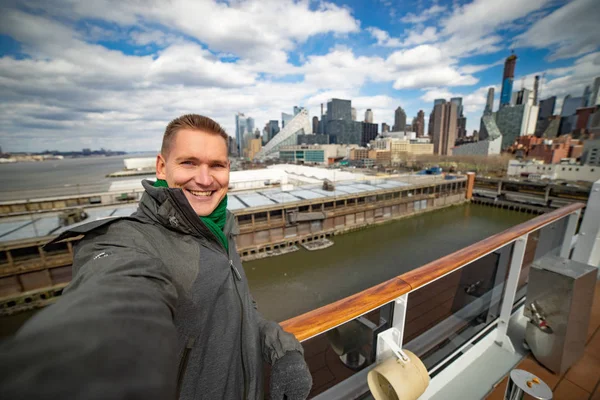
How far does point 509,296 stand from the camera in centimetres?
246

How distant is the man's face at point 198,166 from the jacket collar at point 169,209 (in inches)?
10.3

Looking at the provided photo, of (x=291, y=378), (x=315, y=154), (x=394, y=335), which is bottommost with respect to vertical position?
(x=315, y=154)

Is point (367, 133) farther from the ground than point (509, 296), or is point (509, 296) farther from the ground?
point (367, 133)

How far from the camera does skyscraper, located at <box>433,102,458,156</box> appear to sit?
102438mm

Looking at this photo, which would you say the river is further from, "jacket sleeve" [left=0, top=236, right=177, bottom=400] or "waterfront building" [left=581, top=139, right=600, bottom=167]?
"waterfront building" [left=581, top=139, right=600, bottom=167]

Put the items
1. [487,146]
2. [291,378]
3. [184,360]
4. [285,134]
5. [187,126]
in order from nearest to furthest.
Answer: [184,360] < [291,378] < [187,126] < [487,146] < [285,134]

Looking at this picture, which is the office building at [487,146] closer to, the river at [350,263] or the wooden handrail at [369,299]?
the river at [350,263]

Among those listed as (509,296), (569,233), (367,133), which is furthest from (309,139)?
(509,296)

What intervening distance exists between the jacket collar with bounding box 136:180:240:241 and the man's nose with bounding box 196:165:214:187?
28 cm

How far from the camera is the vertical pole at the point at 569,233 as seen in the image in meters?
3.12

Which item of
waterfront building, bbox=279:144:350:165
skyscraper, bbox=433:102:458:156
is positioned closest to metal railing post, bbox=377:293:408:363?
waterfront building, bbox=279:144:350:165

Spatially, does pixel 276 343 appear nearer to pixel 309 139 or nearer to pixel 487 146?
pixel 487 146

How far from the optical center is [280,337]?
1213 mm

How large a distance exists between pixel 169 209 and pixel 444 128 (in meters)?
124
